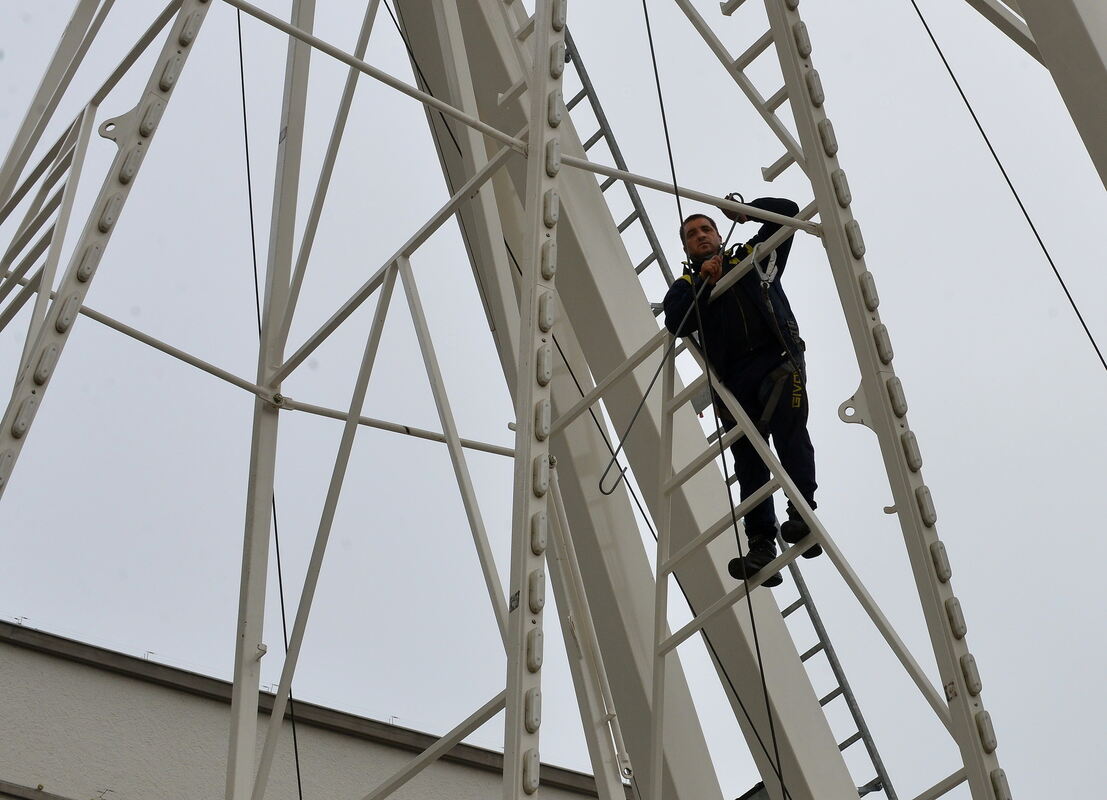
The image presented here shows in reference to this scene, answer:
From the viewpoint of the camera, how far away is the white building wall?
13.2 m

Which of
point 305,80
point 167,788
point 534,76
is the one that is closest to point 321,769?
point 167,788

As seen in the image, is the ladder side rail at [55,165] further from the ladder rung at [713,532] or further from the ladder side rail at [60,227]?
the ladder rung at [713,532]

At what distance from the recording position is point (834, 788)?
7781 mm

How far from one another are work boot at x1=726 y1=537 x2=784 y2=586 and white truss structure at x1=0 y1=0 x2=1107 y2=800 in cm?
14

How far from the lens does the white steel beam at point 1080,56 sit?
4.93m

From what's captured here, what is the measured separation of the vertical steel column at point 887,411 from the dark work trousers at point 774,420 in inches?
48.3

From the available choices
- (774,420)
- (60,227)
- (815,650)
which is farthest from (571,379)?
(60,227)

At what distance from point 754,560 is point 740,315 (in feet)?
4.69

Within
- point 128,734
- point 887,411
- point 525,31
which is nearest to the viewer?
point 887,411

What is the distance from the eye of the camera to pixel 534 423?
18.2 feet

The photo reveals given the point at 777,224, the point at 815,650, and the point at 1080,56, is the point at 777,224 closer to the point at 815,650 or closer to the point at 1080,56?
the point at 815,650

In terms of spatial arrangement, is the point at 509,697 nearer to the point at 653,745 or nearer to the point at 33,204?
the point at 653,745

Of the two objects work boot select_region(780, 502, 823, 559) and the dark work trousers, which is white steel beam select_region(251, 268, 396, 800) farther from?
work boot select_region(780, 502, 823, 559)

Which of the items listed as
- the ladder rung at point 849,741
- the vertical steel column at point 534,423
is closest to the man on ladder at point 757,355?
the ladder rung at point 849,741
